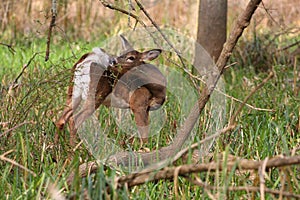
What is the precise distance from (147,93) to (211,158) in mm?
2118

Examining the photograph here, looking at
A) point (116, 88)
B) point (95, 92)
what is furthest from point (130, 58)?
point (95, 92)

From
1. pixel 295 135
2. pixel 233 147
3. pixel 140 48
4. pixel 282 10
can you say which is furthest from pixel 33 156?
pixel 282 10

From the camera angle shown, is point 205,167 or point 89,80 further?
point 89,80

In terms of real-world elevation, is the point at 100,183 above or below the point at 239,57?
below

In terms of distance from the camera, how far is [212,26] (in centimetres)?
590

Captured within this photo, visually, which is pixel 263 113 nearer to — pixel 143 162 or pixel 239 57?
pixel 143 162

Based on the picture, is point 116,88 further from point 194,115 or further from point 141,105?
point 194,115

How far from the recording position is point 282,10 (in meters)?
10.1

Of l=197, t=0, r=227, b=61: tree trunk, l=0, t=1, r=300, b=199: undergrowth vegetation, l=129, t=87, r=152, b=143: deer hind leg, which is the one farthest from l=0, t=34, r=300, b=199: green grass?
l=197, t=0, r=227, b=61: tree trunk

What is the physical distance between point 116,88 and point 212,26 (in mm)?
1562

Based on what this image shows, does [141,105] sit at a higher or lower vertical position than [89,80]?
lower

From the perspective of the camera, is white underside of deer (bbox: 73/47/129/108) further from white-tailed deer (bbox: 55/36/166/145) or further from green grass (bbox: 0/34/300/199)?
green grass (bbox: 0/34/300/199)

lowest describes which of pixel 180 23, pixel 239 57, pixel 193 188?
pixel 193 188

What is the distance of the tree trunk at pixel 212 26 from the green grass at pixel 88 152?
29.5 inches
